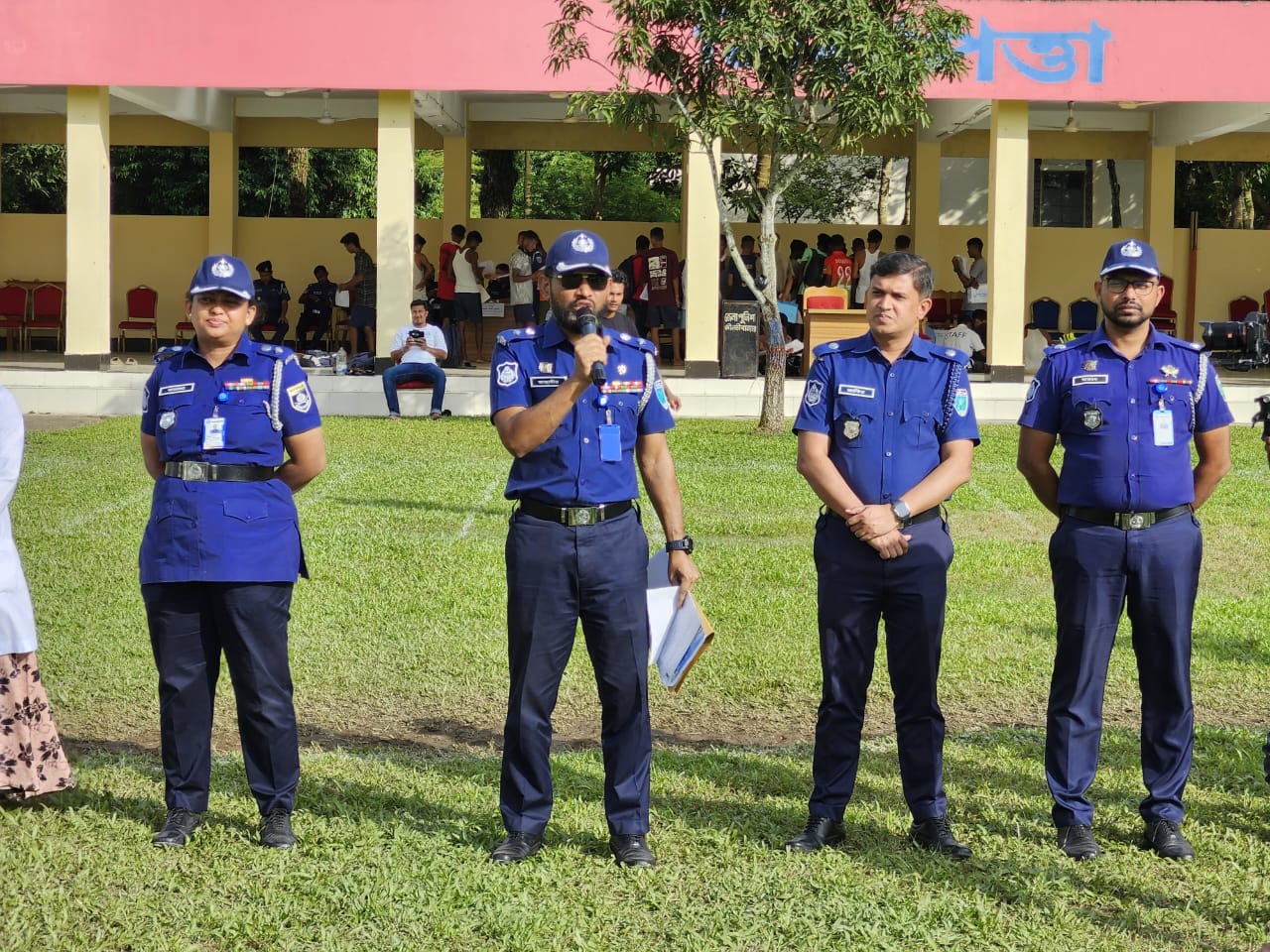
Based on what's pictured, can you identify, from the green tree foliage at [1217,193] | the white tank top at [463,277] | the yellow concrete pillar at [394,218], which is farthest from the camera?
the green tree foliage at [1217,193]

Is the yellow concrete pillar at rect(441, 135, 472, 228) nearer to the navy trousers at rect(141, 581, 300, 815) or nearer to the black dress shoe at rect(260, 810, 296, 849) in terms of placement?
the navy trousers at rect(141, 581, 300, 815)

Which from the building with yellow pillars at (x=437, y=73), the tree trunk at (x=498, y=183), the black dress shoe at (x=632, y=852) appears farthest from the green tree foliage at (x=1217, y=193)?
the black dress shoe at (x=632, y=852)

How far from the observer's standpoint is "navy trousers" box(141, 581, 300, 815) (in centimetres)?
508

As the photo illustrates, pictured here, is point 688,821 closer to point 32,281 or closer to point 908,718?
point 908,718

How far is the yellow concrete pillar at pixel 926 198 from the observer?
25328 millimetres

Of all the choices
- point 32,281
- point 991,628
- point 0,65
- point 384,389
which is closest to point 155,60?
point 0,65

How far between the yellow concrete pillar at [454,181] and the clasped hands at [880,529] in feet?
69.9

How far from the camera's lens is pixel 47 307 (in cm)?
2561

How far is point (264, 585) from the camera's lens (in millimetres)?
5105

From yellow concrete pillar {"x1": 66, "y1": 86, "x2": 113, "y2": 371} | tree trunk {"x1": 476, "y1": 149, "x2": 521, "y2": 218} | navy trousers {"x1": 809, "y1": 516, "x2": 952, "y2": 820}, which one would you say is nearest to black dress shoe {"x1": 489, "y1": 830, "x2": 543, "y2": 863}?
navy trousers {"x1": 809, "y1": 516, "x2": 952, "y2": 820}

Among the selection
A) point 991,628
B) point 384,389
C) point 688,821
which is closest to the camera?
point 688,821

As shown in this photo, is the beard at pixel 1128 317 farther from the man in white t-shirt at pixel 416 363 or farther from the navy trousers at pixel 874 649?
the man in white t-shirt at pixel 416 363

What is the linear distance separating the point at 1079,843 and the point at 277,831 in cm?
266

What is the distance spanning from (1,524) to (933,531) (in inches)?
124
